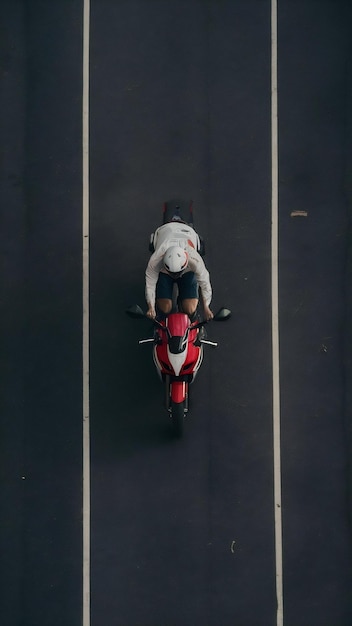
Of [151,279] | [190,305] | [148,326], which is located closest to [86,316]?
[148,326]

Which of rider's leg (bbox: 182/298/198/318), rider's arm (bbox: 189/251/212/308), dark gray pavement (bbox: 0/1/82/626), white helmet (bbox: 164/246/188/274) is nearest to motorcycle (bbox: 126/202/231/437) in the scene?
rider's leg (bbox: 182/298/198/318)

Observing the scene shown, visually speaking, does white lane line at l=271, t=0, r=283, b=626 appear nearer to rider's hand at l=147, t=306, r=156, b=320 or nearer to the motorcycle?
the motorcycle

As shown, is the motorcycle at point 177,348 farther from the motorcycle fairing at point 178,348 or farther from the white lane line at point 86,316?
the white lane line at point 86,316

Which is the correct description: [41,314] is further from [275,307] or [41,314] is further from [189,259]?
[275,307]

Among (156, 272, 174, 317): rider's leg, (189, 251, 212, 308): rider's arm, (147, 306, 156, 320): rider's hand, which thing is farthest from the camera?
(156, 272, 174, 317): rider's leg

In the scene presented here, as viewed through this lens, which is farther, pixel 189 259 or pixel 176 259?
pixel 189 259

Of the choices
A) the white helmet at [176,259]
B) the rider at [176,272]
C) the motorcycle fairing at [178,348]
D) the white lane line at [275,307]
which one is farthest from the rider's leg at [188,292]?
the white lane line at [275,307]
